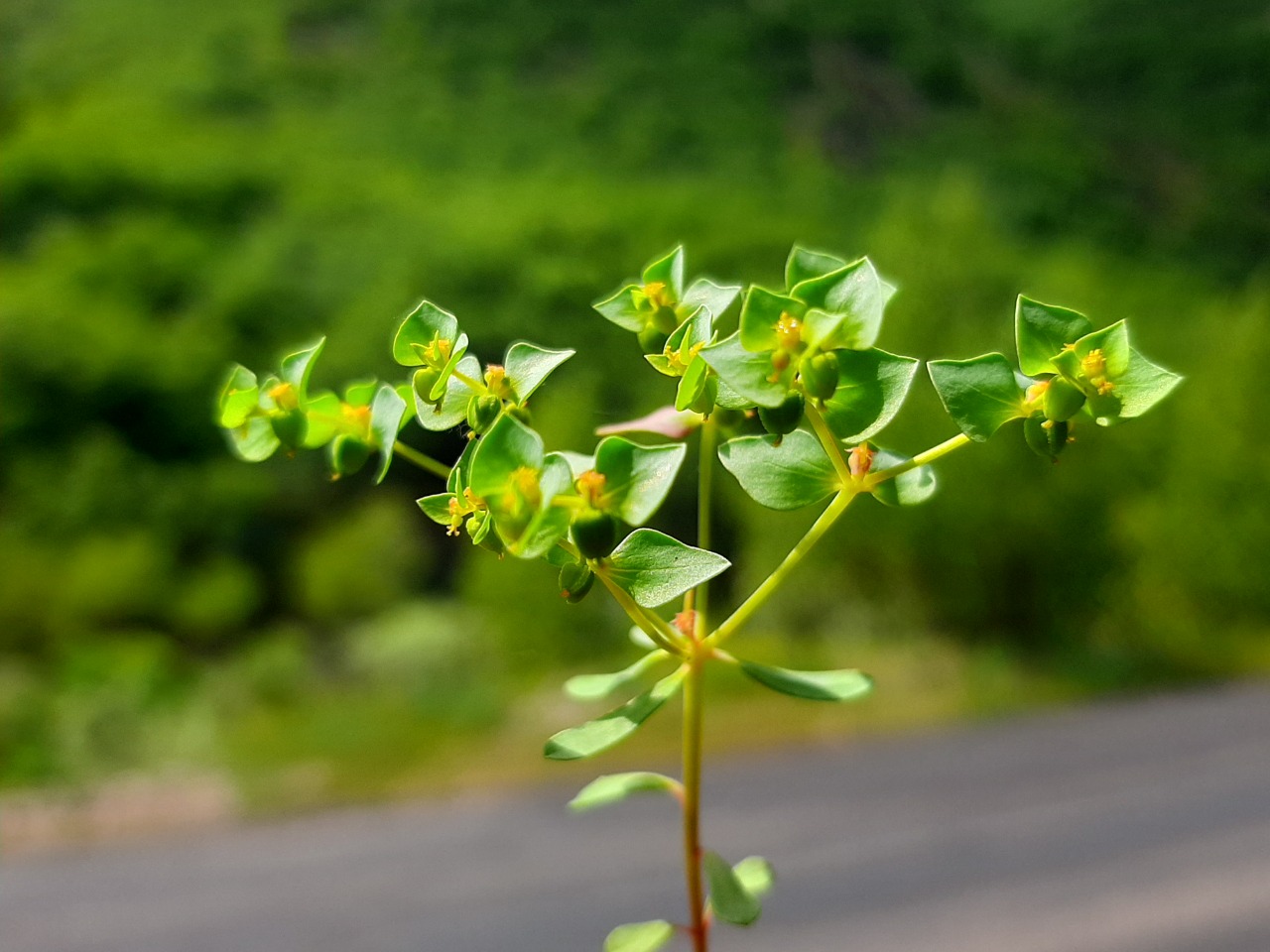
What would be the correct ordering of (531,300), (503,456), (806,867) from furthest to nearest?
(531,300), (806,867), (503,456)

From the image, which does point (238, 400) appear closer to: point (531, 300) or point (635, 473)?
point (635, 473)

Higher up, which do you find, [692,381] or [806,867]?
[806,867]

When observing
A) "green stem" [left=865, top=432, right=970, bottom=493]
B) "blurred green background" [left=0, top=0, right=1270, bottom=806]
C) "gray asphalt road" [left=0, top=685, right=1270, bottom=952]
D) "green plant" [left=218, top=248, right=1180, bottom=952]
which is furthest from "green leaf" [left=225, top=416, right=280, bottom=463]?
"blurred green background" [left=0, top=0, right=1270, bottom=806]

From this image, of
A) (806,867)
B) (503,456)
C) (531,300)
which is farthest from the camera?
(531,300)

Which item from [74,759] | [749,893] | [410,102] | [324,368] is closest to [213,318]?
[324,368]

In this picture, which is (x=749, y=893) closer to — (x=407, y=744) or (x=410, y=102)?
(x=407, y=744)

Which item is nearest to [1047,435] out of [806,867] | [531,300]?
[806,867]

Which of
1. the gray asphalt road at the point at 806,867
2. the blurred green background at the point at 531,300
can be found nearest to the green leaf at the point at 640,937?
the gray asphalt road at the point at 806,867
